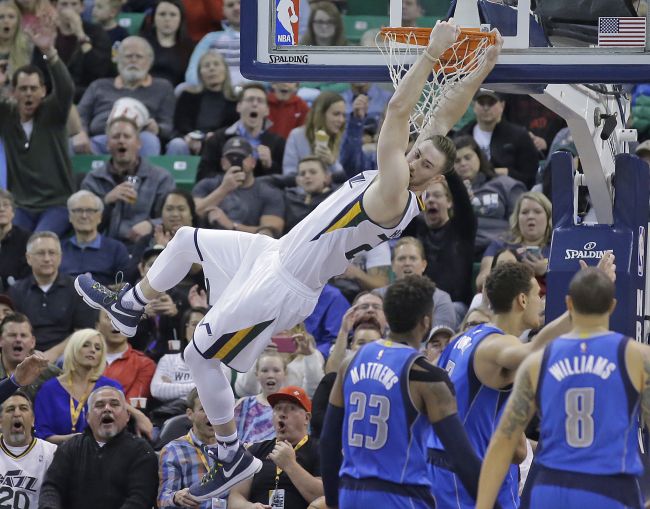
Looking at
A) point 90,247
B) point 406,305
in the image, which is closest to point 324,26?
point 90,247

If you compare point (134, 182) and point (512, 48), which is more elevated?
point (512, 48)

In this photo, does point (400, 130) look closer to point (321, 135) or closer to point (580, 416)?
point (580, 416)

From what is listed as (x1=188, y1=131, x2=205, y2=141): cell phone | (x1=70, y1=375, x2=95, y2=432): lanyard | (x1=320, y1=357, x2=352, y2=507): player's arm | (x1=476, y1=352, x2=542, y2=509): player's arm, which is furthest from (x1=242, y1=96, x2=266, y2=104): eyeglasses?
(x1=476, y1=352, x2=542, y2=509): player's arm

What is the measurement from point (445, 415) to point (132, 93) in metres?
9.48

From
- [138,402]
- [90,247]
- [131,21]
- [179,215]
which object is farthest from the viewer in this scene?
[131,21]

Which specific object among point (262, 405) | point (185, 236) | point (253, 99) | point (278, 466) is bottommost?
point (278, 466)

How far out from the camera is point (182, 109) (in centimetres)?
1596

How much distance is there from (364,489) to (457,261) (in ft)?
18.3

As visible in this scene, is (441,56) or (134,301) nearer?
(441,56)

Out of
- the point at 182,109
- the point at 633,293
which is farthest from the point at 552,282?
the point at 182,109

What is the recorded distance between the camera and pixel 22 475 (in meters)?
10.6

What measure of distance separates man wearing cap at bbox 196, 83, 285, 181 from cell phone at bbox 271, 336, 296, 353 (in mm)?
3205

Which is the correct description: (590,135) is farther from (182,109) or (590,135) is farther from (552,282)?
(182,109)

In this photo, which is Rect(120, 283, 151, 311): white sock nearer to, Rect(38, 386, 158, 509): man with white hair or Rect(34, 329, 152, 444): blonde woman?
Rect(38, 386, 158, 509): man with white hair
